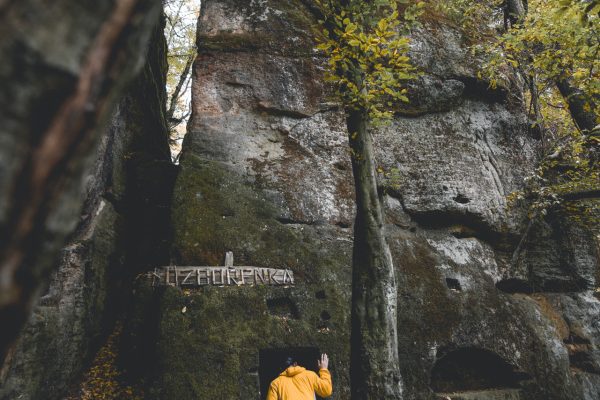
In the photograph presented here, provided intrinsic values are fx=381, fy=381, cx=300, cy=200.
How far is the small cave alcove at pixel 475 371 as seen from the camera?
6.95 metres

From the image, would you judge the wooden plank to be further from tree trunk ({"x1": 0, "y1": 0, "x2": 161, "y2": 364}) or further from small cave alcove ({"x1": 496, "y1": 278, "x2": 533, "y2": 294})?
small cave alcove ({"x1": 496, "y1": 278, "x2": 533, "y2": 294})

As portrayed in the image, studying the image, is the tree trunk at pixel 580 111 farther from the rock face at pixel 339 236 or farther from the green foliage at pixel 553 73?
the rock face at pixel 339 236

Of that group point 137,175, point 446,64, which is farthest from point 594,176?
point 137,175

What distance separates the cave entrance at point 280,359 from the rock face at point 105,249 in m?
2.48

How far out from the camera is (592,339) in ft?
26.3

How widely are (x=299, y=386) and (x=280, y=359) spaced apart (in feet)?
6.55

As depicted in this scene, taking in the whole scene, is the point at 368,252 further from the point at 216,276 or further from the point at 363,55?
the point at 216,276

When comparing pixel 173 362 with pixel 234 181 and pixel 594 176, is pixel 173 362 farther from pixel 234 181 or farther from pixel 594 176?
pixel 594 176

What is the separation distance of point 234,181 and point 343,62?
10.3 feet

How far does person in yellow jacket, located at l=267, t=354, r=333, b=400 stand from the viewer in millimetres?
4750

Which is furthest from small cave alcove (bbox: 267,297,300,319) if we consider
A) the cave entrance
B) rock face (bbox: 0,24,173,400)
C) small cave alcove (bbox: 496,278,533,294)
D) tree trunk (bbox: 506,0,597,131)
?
tree trunk (bbox: 506,0,597,131)

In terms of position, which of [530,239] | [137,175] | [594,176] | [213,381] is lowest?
[213,381]

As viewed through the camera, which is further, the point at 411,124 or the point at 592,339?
the point at 411,124

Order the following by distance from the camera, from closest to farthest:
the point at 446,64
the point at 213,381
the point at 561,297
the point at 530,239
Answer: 1. the point at 213,381
2. the point at 561,297
3. the point at 530,239
4. the point at 446,64
